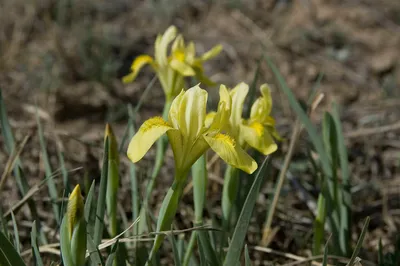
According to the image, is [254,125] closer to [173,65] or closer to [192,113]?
[192,113]

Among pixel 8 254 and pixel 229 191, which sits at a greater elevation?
pixel 8 254

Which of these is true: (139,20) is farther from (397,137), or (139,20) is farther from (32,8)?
(397,137)

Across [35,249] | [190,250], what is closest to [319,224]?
[190,250]

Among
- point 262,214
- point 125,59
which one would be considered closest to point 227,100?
point 262,214

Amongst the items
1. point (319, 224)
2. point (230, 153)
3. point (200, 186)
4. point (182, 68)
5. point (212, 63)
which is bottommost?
point (319, 224)

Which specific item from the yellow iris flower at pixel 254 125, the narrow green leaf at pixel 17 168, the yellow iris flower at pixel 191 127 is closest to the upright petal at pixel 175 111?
the yellow iris flower at pixel 191 127

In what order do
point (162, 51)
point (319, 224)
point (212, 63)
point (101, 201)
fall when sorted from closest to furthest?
point (101, 201), point (319, 224), point (162, 51), point (212, 63)

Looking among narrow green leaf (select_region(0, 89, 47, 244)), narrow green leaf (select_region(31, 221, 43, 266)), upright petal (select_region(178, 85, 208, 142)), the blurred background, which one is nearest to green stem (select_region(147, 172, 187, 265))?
upright petal (select_region(178, 85, 208, 142))

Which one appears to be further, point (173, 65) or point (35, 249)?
point (173, 65)
